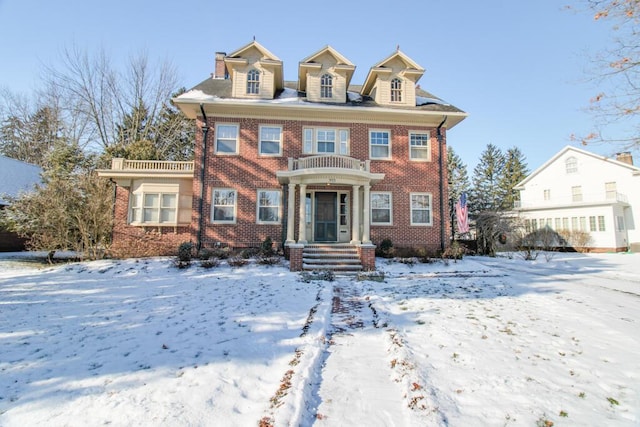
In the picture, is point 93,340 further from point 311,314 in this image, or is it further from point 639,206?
point 639,206

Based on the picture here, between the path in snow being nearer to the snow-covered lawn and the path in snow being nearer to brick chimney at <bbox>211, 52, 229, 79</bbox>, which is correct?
the snow-covered lawn

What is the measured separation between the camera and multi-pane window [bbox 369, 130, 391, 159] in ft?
46.5

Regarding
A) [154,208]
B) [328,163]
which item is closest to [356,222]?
[328,163]

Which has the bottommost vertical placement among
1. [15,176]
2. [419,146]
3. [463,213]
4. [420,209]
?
[463,213]

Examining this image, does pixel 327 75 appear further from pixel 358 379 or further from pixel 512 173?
pixel 512 173

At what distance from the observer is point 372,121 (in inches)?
558

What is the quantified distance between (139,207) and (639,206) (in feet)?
118

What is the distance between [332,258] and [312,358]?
7.46m

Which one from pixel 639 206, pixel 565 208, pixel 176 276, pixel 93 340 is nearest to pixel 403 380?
pixel 93 340

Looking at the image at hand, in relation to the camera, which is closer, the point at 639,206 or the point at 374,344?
the point at 374,344

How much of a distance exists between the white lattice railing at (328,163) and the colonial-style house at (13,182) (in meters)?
17.3

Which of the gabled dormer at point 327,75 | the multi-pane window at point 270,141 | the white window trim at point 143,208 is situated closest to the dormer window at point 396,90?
the gabled dormer at point 327,75

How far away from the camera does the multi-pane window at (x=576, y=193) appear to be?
27125mm

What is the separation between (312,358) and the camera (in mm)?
3699
